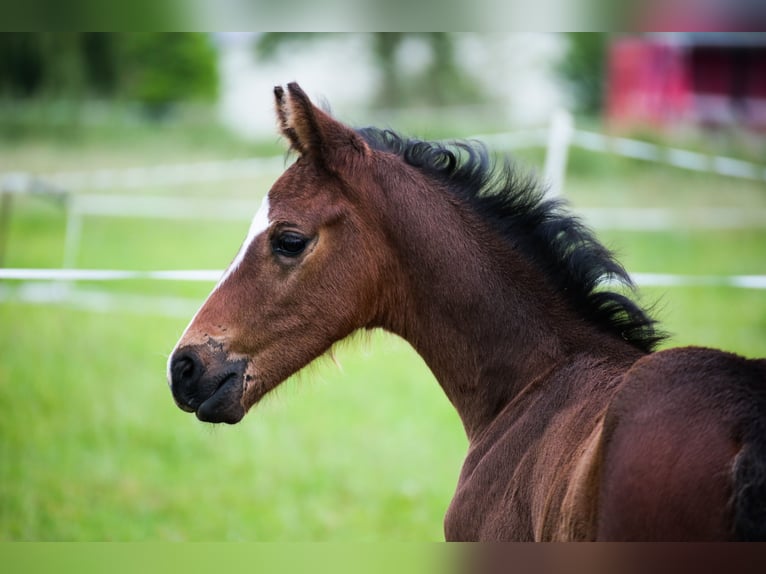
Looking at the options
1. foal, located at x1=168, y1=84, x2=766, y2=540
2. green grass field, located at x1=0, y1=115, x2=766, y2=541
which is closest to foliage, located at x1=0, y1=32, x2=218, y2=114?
green grass field, located at x1=0, y1=115, x2=766, y2=541

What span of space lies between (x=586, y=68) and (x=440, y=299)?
1076 inches

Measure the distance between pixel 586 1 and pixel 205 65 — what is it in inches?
972

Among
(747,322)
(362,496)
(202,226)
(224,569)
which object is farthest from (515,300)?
(202,226)

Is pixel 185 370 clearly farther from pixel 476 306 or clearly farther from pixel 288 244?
pixel 476 306

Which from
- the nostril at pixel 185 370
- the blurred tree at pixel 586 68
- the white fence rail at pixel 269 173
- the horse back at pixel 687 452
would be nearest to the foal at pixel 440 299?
the nostril at pixel 185 370

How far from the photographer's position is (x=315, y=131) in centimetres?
249

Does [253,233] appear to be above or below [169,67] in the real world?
below

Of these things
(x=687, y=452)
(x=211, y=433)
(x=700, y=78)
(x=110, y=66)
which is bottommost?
(x=211, y=433)

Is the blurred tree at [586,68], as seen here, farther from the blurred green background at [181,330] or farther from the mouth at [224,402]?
the mouth at [224,402]

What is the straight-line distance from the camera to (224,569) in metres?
1.48

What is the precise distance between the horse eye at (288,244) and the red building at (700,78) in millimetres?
17047

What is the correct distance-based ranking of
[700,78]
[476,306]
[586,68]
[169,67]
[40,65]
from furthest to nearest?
1. [586,68]
2. [169,67]
3. [40,65]
4. [700,78]
5. [476,306]

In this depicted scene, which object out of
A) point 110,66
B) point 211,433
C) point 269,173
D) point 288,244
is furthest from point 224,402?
point 110,66

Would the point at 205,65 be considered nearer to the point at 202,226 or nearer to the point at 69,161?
the point at 69,161
